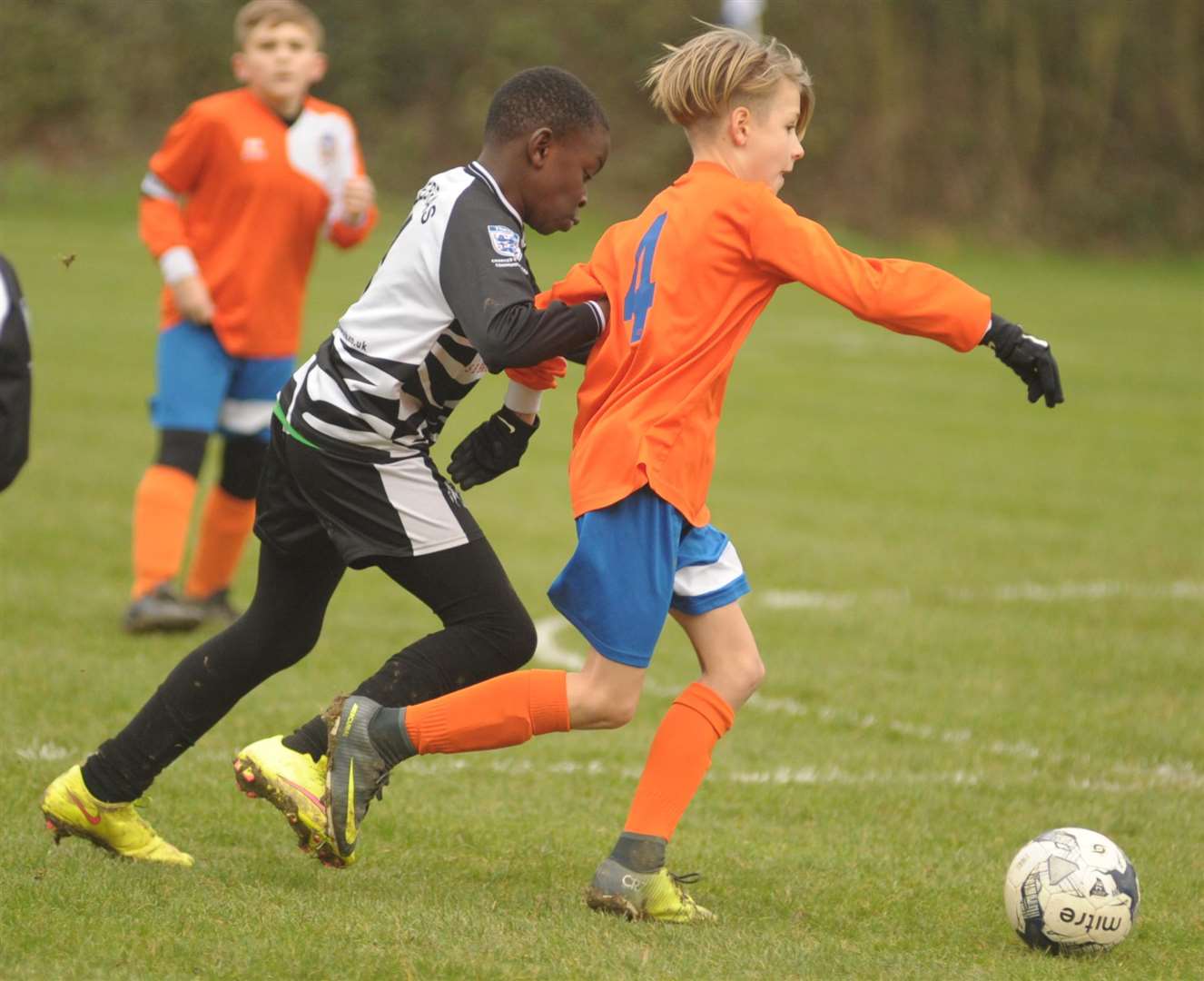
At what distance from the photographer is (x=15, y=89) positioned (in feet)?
91.0

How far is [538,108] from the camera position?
3.76 meters

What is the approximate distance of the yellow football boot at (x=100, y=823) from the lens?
156 inches

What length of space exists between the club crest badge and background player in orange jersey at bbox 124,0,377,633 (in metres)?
2.96

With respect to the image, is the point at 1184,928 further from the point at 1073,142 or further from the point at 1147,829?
the point at 1073,142

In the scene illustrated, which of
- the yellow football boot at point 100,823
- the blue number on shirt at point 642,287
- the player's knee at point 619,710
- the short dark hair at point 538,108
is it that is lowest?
the yellow football boot at point 100,823

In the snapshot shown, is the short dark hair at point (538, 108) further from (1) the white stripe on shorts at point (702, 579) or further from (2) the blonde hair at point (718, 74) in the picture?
(1) the white stripe on shorts at point (702, 579)

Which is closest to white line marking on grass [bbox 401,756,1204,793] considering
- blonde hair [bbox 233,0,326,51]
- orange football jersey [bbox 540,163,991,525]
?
orange football jersey [bbox 540,163,991,525]

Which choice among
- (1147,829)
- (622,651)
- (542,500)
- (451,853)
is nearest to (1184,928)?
(1147,829)

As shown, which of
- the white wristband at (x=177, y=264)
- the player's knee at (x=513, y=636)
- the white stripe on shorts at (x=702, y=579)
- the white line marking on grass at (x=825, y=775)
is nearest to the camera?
the white stripe on shorts at (x=702, y=579)

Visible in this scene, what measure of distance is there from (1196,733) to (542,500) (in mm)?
4835

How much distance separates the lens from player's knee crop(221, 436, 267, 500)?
680cm

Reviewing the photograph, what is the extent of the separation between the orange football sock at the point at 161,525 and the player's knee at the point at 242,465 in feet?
0.49

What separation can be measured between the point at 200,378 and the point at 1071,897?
13.6 feet

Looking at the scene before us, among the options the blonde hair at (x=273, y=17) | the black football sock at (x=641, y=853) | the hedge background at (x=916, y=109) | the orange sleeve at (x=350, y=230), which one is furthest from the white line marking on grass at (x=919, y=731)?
the hedge background at (x=916, y=109)
